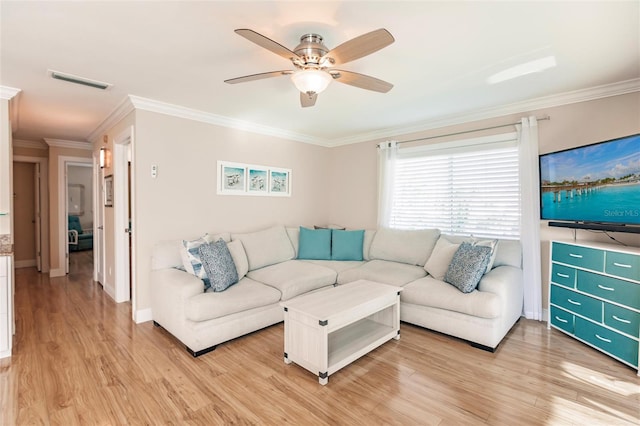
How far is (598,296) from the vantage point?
8.47 ft

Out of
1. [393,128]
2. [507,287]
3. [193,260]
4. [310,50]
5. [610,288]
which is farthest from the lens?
[393,128]

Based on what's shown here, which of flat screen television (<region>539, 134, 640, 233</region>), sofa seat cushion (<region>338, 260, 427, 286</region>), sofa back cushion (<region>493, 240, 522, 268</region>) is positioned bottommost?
sofa seat cushion (<region>338, 260, 427, 286</region>)

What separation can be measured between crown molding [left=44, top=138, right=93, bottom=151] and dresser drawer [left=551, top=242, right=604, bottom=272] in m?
7.26

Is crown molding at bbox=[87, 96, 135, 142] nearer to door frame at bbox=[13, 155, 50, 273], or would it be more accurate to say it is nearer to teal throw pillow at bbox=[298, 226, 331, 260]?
door frame at bbox=[13, 155, 50, 273]

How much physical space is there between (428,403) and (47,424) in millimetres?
2312

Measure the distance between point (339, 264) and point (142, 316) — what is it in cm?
237

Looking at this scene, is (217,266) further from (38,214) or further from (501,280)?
(38,214)

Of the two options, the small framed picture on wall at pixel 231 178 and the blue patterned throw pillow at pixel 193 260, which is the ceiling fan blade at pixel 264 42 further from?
the small framed picture on wall at pixel 231 178

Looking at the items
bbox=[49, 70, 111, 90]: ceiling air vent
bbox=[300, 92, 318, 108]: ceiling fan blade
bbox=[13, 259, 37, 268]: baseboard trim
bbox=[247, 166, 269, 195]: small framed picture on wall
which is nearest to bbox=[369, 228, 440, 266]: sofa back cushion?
bbox=[247, 166, 269, 195]: small framed picture on wall

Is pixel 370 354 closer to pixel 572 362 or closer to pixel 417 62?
pixel 572 362

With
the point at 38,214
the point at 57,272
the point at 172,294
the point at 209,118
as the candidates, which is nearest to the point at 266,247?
the point at 172,294

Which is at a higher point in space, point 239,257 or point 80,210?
point 80,210

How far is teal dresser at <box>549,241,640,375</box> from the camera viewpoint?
2338 mm

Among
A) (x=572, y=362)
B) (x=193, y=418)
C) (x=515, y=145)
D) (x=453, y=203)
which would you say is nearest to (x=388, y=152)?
(x=453, y=203)
